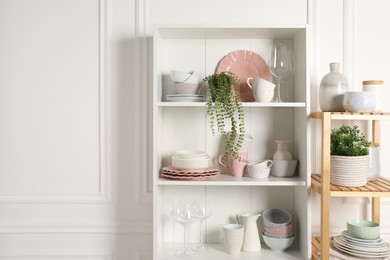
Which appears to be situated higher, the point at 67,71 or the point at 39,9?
the point at 39,9

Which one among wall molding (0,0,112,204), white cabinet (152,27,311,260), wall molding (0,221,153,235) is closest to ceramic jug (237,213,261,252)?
white cabinet (152,27,311,260)

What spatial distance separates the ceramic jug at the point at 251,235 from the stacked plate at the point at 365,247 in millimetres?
406

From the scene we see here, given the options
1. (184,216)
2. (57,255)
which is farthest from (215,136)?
(57,255)

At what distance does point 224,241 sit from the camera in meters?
2.09

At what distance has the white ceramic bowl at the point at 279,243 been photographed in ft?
6.81

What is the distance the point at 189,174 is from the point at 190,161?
6 centimetres

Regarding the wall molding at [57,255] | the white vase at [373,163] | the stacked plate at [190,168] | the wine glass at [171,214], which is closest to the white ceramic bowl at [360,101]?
the white vase at [373,163]

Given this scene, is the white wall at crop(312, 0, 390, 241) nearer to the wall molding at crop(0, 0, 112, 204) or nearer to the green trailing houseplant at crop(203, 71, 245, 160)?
the green trailing houseplant at crop(203, 71, 245, 160)

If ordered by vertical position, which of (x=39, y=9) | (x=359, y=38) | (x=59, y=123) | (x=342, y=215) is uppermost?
(x=39, y=9)

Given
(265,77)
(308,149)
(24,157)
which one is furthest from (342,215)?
(24,157)

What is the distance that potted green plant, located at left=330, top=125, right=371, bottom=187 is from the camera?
6.17ft

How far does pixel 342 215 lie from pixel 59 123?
1.57 metres

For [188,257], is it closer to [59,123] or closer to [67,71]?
[59,123]

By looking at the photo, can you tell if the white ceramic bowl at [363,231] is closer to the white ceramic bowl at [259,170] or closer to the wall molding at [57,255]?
the white ceramic bowl at [259,170]
